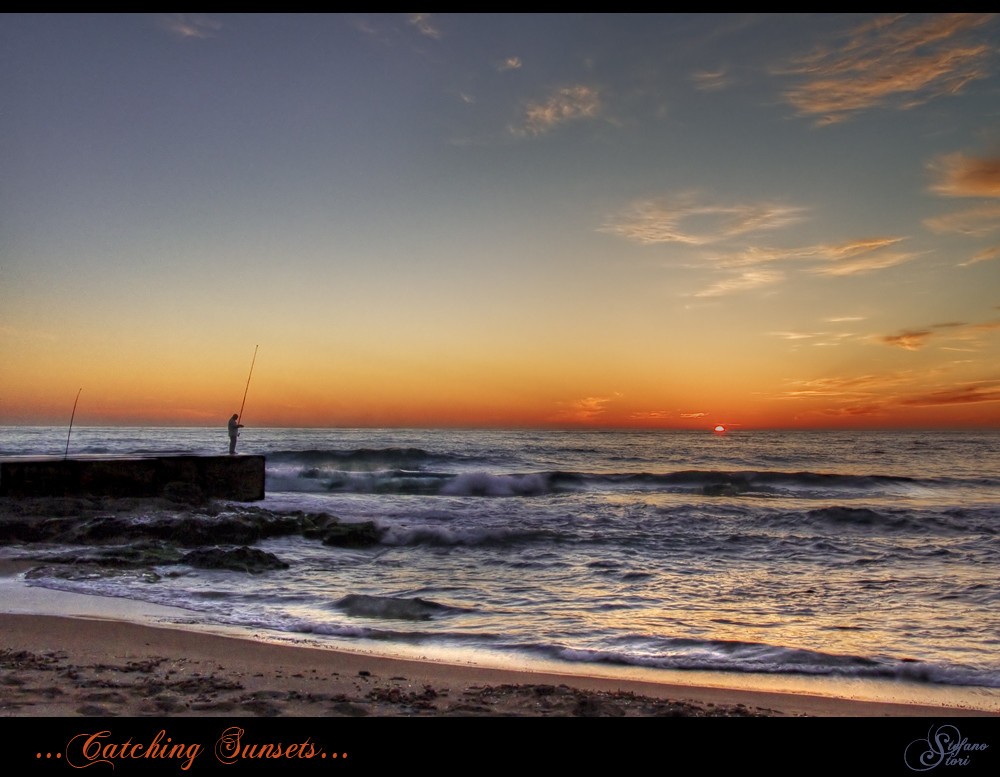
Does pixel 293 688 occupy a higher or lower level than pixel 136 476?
lower

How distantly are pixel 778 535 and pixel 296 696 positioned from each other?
40.8 ft

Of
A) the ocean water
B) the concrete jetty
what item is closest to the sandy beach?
the ocean water

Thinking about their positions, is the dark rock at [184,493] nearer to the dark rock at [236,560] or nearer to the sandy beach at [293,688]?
the dark rock at [236,560]

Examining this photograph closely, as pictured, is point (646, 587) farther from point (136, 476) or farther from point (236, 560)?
point (136, 476)

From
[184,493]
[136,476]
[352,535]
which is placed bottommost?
[352,535]

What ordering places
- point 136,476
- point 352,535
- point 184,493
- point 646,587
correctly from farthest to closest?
point 184,493
point 136,476
point 352,535
point 646,587

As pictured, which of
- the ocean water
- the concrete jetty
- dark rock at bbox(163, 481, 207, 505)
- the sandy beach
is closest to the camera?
the sandy beach

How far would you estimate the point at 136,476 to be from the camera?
15406 mm

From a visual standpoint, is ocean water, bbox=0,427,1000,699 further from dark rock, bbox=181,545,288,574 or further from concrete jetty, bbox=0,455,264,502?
concrete jetty, bbox=0,455,264,502

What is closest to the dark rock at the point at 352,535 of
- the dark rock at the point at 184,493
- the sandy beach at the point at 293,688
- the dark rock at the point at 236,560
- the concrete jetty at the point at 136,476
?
the dark rock at the point at 236,560

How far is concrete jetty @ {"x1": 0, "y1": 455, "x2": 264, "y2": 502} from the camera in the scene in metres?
13.8

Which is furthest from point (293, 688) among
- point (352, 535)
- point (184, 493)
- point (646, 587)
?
point (184, 493)

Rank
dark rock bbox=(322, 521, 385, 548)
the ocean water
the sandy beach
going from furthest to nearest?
dark rock bbox=(322, 521, 385, 548) → the ocean water → the sandy beach
